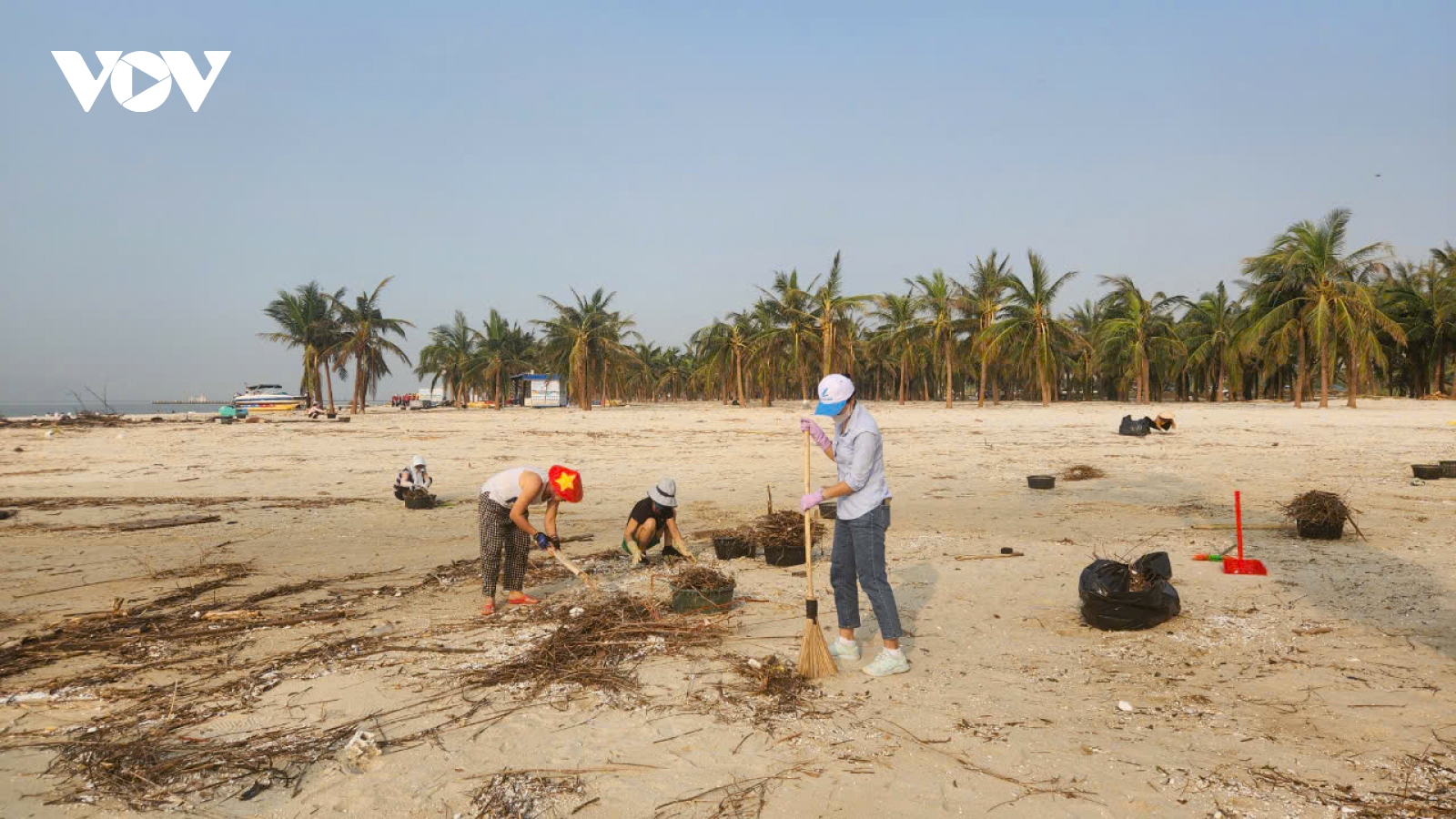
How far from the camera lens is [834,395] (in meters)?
4.78

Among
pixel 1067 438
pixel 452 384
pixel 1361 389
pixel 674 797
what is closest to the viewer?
pixel 674 797

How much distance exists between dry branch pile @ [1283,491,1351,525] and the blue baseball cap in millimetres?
6479

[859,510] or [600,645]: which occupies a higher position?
[859,510]

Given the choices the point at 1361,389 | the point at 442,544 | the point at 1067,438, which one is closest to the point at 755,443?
the point at 1067,438

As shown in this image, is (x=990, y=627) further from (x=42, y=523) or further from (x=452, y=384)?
(x=452, y=384)

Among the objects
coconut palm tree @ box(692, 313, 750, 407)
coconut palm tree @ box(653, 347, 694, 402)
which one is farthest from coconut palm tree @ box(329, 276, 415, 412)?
coconut palm tree @ box(653, 347, 694, 402)

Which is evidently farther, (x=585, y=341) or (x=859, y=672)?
(x=585, y=341)

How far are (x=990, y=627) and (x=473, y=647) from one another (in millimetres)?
3882

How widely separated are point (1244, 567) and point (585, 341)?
38.9 m

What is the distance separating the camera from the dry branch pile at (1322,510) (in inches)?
317

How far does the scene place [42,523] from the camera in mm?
10758

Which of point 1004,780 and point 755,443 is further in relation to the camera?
point 755,443

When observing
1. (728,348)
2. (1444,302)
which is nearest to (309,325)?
(728,348)

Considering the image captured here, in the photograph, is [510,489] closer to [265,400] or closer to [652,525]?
[652,525]
